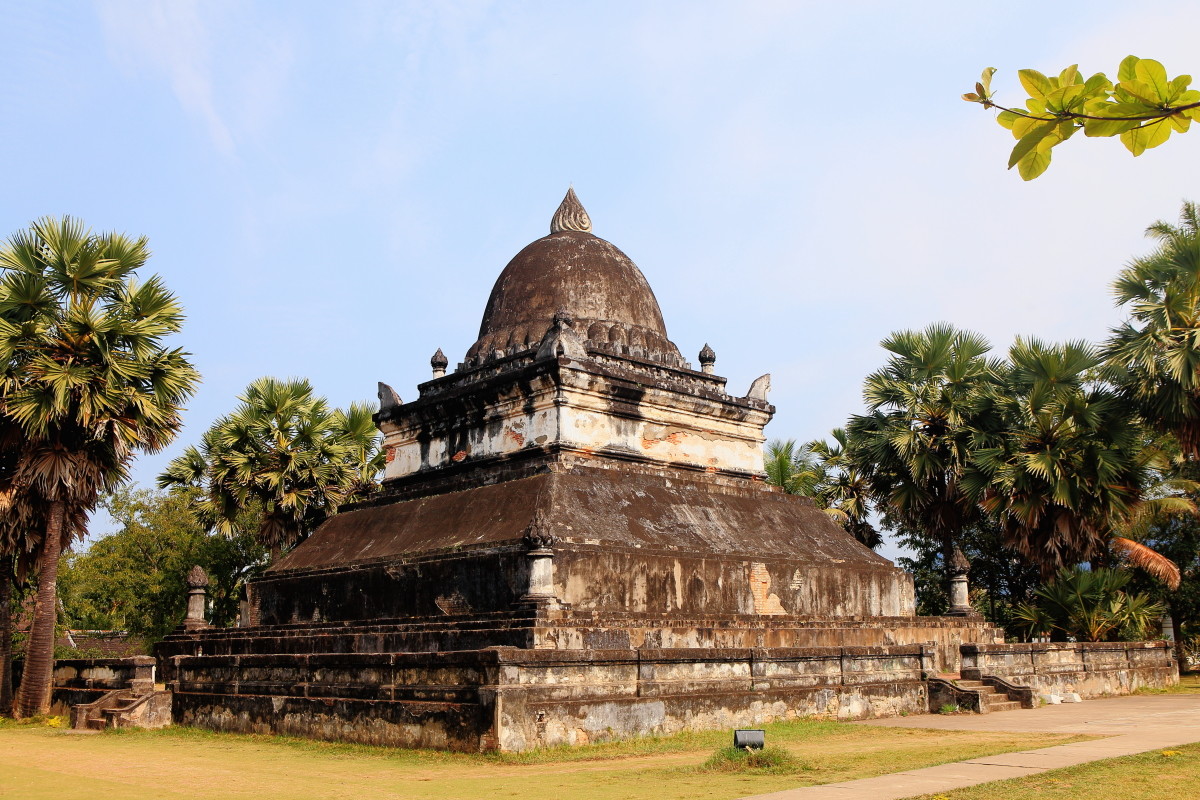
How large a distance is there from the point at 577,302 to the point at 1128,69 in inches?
711

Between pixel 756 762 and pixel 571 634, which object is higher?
pixel 571 634

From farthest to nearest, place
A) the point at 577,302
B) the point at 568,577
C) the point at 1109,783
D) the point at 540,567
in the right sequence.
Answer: the point at 577,302, the point at 568,577, the point at 540,567, the point at 1109,783

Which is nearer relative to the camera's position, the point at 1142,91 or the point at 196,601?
the point at 1142,91

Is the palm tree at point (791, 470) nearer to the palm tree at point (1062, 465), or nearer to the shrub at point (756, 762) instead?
the palm tree at point (1062, 465)

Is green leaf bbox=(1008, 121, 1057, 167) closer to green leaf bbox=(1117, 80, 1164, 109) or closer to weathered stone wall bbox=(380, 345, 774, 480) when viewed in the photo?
green leaf bbox=(1117, 80, 1164, 109)

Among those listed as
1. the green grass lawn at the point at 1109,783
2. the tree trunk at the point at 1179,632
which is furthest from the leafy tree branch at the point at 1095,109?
the tree trunk at the point at 1179,632

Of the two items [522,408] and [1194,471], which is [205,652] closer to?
[522,408]

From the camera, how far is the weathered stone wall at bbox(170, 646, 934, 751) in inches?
503

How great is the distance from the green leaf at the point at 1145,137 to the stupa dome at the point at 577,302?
54.8 ft

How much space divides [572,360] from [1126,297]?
11817 mm

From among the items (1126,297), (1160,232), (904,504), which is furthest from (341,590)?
(1160,232)

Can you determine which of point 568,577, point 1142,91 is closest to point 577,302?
point 568,577

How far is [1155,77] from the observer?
2.94 m

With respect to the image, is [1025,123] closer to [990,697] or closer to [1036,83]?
[1036,83]
